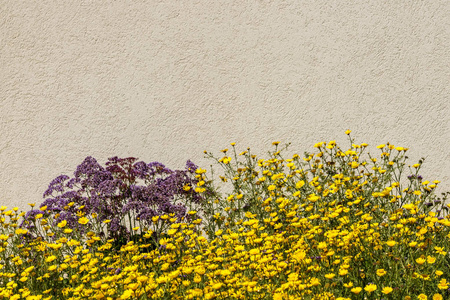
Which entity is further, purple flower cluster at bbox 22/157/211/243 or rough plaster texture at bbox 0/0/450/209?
rough plaster texture at bbox 0/0/450/209

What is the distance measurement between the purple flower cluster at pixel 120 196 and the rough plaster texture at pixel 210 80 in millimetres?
603

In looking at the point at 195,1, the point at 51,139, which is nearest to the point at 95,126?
the point at 51,139

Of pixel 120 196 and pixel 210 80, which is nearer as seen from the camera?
pixel 120 196

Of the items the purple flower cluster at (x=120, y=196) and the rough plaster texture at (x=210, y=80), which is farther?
the rough plaster texture at (x=210, y=80)

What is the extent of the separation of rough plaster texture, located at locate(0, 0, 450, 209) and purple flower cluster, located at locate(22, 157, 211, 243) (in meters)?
0.60

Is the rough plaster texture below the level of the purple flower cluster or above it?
above

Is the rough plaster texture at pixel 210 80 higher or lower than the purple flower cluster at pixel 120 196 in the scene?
higher

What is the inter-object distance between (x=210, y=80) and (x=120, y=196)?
5.46ft

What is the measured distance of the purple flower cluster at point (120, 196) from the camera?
13.3 ft

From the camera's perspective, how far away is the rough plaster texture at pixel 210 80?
4992 mm

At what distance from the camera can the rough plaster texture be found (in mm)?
4992

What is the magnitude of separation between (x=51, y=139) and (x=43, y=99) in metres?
0.48

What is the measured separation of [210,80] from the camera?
5.09 meters

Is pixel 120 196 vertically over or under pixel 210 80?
under
